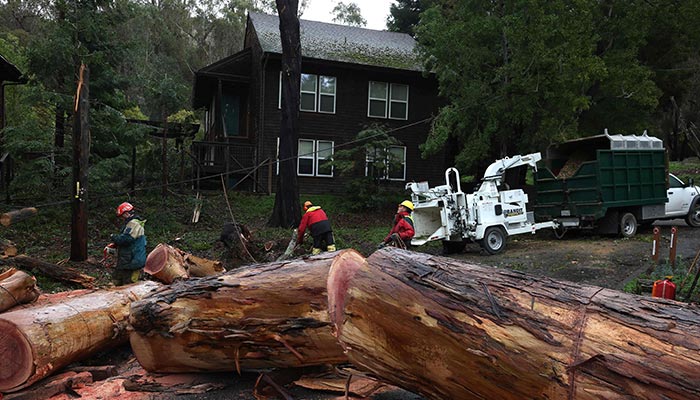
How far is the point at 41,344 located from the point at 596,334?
4.29 m

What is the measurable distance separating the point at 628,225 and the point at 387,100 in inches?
499

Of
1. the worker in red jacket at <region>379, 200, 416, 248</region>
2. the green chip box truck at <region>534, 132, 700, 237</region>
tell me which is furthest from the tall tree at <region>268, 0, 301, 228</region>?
the green chip box truck at <region>534, 132, 700, 237</region>

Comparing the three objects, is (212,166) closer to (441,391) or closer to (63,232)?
(63,232)

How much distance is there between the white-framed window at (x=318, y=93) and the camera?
76.5 feet

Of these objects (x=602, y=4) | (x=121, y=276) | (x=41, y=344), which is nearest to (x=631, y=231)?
(x=602, y=4)

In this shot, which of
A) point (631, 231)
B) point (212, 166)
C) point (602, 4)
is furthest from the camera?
point (212, 166)

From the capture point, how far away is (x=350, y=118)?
78.3ft

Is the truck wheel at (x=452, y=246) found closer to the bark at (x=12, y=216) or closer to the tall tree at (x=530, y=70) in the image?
the tall tree at (x=530, y=70)

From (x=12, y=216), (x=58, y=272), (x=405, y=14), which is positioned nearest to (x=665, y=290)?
(x=58, y=272)

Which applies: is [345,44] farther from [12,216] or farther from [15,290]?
[15,290]

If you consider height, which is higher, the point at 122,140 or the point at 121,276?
the point at 122,140

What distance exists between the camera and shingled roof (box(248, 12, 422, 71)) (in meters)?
22.9

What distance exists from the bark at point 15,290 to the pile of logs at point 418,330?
1163mm

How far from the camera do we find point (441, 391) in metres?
3.09
